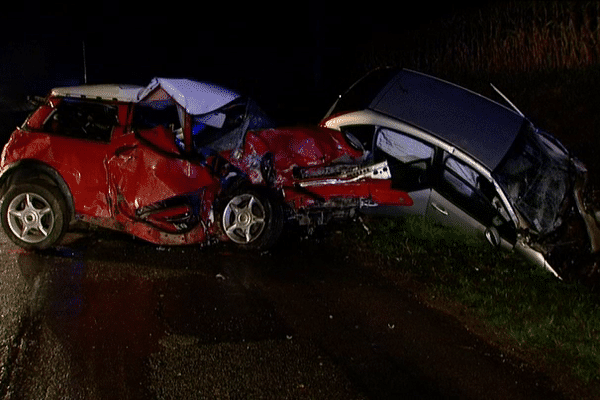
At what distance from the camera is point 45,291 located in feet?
21.4

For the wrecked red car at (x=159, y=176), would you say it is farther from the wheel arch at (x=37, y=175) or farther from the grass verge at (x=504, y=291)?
the grass verge at (x=504, y=291)

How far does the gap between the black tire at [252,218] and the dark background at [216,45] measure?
11.5 metres

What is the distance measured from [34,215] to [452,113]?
4.86 meters

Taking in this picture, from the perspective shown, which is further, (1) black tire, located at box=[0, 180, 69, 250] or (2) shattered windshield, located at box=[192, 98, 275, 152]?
(2) shattered windshield, located at box=[192, 98, 275, 152]

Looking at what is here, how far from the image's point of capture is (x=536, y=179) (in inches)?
308

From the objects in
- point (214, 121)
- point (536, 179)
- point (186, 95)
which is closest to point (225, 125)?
point (214, 121)

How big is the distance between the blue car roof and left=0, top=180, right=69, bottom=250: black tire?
3.79m

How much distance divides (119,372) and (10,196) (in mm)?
3695

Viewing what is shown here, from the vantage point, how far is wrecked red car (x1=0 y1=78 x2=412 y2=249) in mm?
7699

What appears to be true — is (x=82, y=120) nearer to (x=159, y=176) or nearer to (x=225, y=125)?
(x=159, y=176)

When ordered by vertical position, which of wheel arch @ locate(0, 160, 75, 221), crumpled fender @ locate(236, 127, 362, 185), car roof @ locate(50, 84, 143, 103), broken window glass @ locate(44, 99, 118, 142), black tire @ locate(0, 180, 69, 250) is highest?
car roof @ locate(50, 84, 143, 103)

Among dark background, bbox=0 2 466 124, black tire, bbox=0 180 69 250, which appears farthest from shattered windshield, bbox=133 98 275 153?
dark background, bbox=0 2 466 124

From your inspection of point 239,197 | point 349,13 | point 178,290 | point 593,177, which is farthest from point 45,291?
point 349,13

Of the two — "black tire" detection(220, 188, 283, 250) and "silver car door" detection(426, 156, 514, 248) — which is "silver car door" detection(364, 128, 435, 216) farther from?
"black tire" detection(220, 188, 283, 250)
